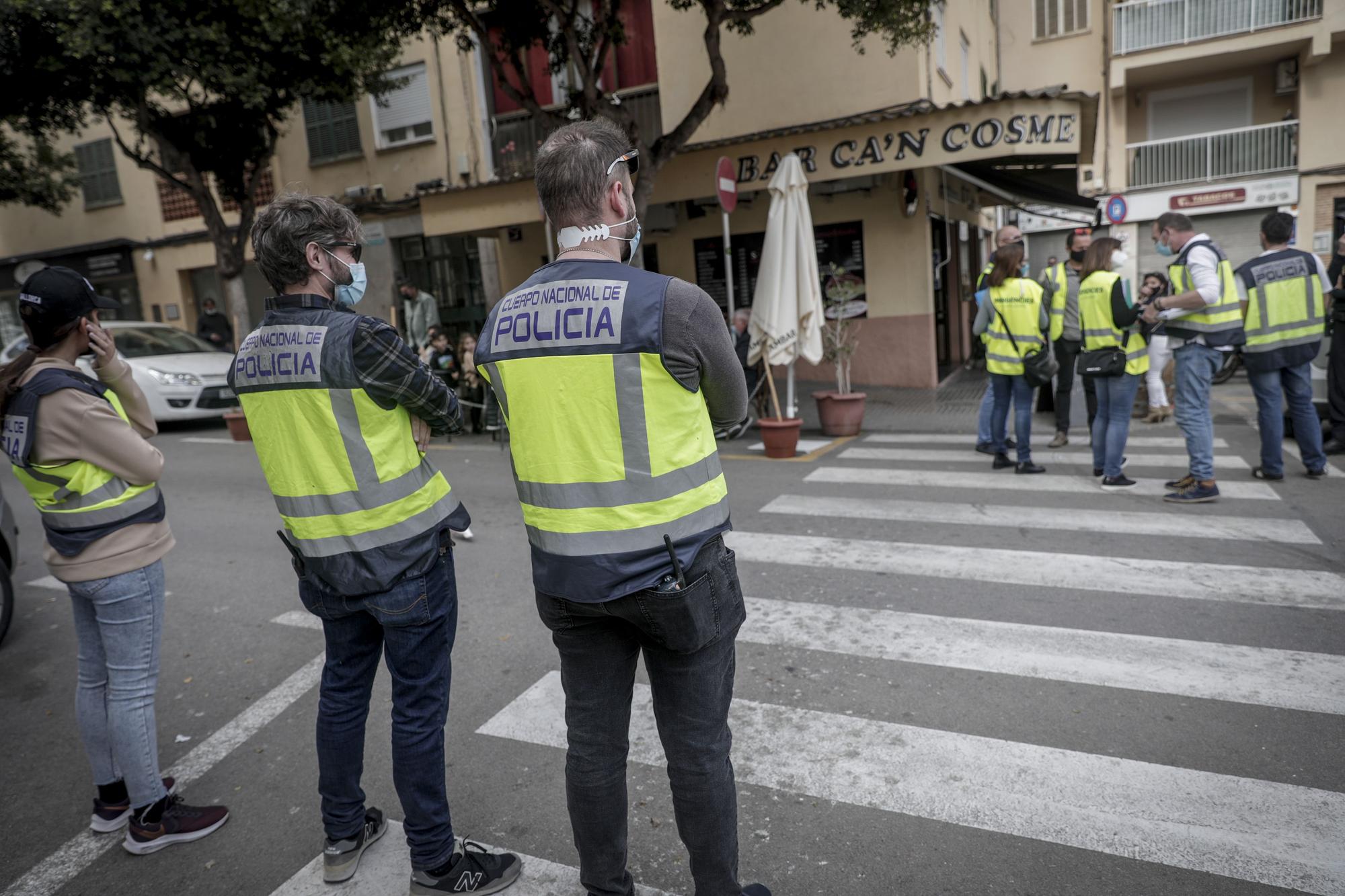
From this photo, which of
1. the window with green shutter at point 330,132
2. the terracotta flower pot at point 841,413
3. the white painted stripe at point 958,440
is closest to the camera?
the white painted stripe at point 958,440

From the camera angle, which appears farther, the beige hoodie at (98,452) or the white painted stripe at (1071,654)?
the white painted stripe at (1071,654)

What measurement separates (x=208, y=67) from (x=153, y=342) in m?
4.21

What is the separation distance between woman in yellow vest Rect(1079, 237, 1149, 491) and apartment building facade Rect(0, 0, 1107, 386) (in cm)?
310

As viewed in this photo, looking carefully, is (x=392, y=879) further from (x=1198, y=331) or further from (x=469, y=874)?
(x=1198, y=331)

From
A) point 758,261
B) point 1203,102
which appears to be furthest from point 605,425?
point 1203,102

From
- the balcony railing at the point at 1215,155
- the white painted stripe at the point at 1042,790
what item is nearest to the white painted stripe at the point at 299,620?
the white painted stripe at the point at 1042,790

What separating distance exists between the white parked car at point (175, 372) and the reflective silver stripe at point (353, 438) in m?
11.4

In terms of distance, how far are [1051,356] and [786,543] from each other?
130 inches

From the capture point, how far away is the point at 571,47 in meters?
10.5

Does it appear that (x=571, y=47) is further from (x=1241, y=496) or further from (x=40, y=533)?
(x=1241, y=496)

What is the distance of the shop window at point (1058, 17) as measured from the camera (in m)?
22.1

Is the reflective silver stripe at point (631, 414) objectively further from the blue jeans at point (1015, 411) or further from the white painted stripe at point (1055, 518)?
the blue jeans at point (1015, 411)

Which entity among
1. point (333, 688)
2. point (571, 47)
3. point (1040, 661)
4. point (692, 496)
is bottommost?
point (1040, 661)

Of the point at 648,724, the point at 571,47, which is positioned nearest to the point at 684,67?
the point at 571,47
